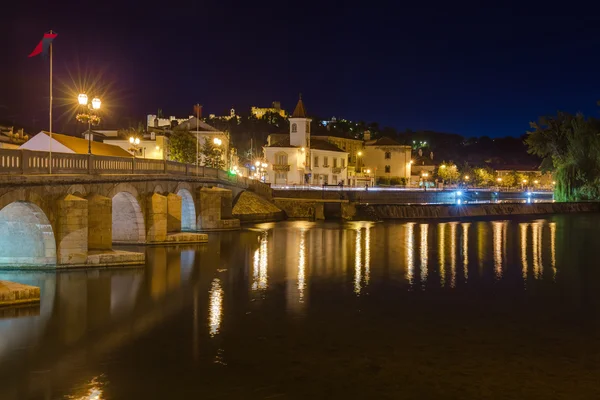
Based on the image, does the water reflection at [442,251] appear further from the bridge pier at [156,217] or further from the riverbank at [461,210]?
the bridge pier at [156,217]

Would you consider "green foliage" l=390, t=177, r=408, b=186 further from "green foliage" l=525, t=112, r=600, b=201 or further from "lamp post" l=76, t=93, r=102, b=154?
"lamp post" l=76, t=93, r=102, b=154

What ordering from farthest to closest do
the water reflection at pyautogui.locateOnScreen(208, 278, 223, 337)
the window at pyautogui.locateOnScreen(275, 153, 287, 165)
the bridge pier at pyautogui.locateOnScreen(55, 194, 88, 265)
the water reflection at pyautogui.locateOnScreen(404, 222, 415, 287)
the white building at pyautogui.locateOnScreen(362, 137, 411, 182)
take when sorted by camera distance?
the white building at pyautogui.locateOnScreen(362, 137, 411, 182) < the window at pyautogui.locateOnScreen(275, 153, 287, 165) < the water reflection at pyautogui.locateOnScreen(404, 222, 415, 287) < the bridge pier at pyautogui.locateOnScreen(55, 194, 88, 265) < the water reflection at pyautogui.locateOnScreen(208, 278, 223, 337)

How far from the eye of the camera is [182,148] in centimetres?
7156

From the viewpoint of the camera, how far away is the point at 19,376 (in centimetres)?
1512

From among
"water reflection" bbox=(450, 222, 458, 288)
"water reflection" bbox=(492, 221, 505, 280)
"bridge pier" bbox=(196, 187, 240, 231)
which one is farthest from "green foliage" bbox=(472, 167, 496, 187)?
"bridge pier" bbox=(196, 187, 240, 231)

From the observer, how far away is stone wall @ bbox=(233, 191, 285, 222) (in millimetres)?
57013

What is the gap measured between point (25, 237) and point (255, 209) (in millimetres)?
33898

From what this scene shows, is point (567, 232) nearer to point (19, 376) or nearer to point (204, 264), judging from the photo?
point (204, 264)

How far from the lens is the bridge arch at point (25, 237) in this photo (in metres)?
24.7

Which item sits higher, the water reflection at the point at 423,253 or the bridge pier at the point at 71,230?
the bridge pier at the point at 71,230

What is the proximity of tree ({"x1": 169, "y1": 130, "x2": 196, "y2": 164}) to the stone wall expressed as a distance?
43.1ft

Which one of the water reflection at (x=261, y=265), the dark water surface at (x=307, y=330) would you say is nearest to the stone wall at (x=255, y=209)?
the water reflection at (x=261, y=265)

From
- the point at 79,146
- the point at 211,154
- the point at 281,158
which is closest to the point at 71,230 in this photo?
the point at 79,146

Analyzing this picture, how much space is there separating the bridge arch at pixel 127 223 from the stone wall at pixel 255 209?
18.6 m
